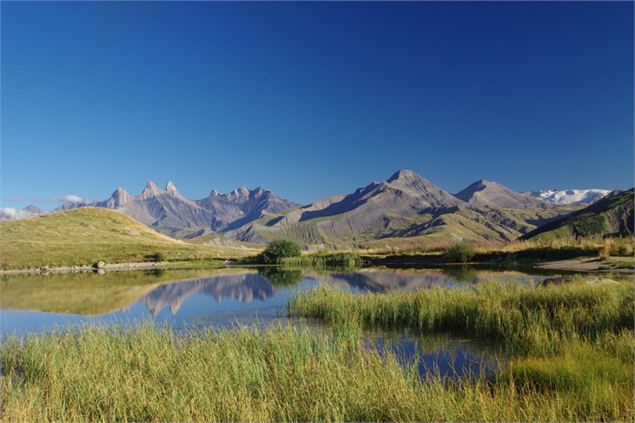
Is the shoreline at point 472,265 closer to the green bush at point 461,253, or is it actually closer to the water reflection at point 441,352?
the green bush at point 461,253

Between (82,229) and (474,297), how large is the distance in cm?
12191

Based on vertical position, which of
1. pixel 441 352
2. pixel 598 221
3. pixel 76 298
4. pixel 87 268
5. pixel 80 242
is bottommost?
pixel 76 298

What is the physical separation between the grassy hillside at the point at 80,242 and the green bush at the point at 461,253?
55.4m

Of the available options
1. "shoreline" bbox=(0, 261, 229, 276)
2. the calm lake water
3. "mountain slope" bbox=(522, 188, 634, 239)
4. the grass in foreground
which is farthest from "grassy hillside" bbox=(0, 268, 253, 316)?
"mountain slope" bbox=(522, 188, 634, 239)

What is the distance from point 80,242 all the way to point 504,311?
106347mm

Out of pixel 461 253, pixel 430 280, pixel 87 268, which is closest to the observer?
pixel 430 280

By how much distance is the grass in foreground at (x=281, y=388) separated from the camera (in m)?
7.06

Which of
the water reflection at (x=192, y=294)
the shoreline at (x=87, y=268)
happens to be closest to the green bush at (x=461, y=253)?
the water reflection at (x=192, y=294)

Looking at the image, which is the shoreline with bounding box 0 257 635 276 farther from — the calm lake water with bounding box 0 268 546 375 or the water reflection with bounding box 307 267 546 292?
the calm lake water with bounding box 0 268 546 375

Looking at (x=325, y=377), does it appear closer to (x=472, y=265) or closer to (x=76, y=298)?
(x=76, y=298)

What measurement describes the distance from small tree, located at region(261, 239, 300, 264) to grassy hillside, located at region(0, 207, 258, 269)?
17939 mm

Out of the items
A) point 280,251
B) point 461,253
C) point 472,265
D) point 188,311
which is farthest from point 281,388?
point 280,251

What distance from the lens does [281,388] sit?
8.62 meters

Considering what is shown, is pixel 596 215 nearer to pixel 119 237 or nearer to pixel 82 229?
pixel 119 237
